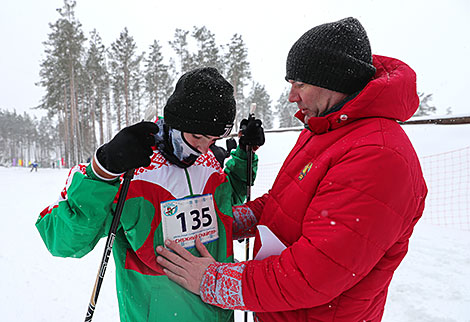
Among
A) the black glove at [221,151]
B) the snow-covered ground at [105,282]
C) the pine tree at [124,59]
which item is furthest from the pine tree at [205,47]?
the black glove at [221,151]

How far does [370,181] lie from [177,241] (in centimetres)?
105

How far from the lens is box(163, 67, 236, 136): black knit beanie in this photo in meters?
1.50

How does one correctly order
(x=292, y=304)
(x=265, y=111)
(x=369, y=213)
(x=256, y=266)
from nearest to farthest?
(x=369, y=213) < (x=292, y=304) < (x=256, y=266) < (x=265, y=111)

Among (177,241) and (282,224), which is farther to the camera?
(177,241)

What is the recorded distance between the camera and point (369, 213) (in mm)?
904

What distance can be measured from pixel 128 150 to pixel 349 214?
94 cm

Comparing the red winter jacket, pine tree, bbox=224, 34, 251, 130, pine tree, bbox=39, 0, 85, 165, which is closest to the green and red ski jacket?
the red winter jacket

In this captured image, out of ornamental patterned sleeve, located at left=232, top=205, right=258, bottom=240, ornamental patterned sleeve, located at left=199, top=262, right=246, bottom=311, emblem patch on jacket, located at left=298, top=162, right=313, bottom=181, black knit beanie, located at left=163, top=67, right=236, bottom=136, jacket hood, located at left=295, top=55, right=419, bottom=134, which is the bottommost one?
ornamental patterned sleeve, located at left=199, top=262, right=246, bottom=311

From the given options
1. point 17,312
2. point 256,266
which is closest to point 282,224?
point 256,266

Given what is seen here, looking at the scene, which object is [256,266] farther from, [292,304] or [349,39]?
[349,39]

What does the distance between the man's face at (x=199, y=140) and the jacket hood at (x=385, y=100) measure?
0.72m

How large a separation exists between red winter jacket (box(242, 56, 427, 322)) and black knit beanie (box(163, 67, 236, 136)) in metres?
0.55

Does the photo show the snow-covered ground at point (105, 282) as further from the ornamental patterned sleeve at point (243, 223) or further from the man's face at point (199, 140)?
the man's face at point (199, 140)

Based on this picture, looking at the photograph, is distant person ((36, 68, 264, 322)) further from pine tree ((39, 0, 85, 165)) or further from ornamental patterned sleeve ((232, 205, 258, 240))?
pine tree ((39, 0, 85, 165))
